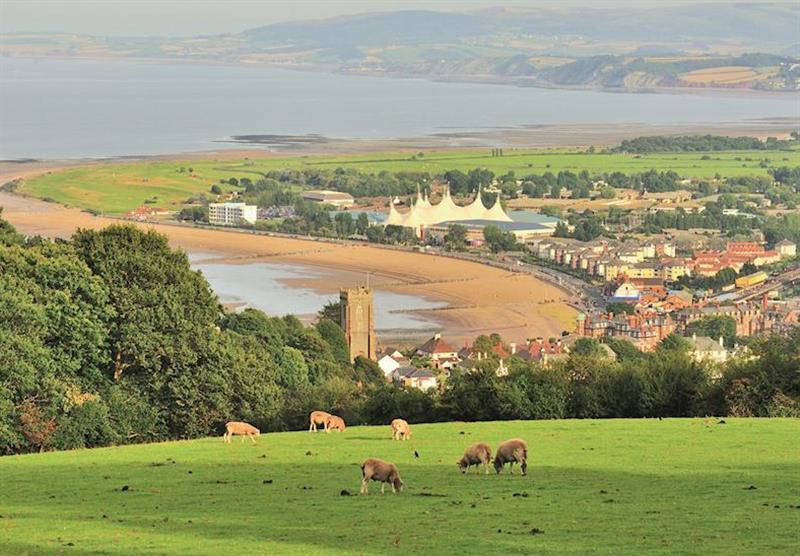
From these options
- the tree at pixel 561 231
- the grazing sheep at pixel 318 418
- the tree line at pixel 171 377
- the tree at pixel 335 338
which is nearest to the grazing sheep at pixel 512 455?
the grazing sheep at pixel 318 418

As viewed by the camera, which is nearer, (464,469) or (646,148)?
(464,469)

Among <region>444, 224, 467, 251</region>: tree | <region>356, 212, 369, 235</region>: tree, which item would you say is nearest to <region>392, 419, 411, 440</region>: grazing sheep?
<region>444, 224, 467, 251</region>: tree

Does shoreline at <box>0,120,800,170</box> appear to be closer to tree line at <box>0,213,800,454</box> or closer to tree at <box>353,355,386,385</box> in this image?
tree at <box>353,355,386,385</box>

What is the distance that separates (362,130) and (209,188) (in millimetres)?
57517

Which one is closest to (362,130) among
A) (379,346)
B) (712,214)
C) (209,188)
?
(209,188)

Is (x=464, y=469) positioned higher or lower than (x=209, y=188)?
higher

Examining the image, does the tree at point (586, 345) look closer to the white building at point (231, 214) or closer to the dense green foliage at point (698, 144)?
the white building at point (231, 214)

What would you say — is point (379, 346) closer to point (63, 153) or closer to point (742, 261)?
point (742, 261)

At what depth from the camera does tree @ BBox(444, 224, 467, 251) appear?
251 feet

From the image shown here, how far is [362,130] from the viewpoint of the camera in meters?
155

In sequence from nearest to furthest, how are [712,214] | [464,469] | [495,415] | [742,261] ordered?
[464,469]
[495,415]
[742,261]
[712,214]

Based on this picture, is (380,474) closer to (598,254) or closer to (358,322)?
(358,322)

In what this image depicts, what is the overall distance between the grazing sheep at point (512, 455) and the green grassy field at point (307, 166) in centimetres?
6987

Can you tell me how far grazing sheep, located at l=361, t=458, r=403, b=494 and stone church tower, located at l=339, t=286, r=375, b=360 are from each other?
3147 cm
